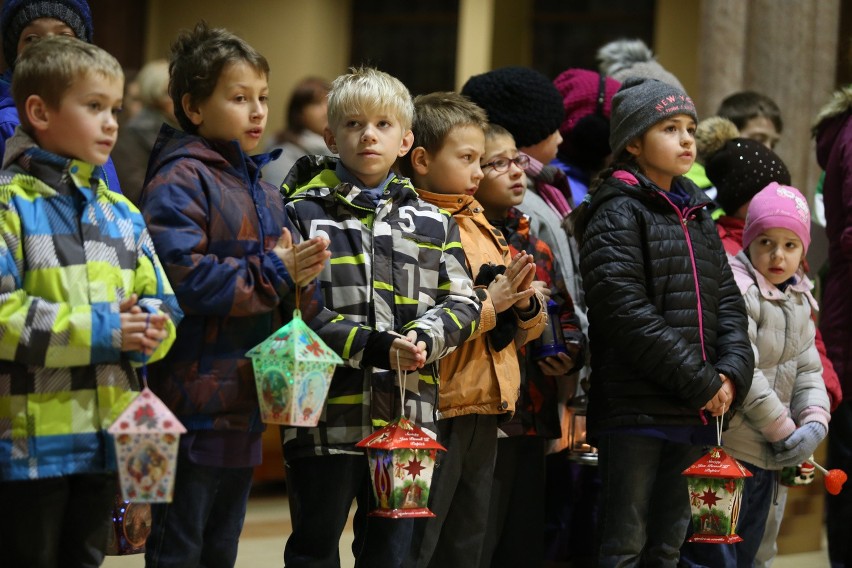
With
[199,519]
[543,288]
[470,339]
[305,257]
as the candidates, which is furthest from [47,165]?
[543,288]

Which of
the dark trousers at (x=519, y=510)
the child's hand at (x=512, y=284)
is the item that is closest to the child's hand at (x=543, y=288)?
the child's hand at (x=512, y=284)

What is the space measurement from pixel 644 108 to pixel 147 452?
216 cm

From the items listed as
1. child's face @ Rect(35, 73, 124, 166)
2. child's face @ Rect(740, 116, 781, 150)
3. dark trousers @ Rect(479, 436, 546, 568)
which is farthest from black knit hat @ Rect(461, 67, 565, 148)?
child's face @ Rect(35, 73, 124, 166)

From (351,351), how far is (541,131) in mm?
1651

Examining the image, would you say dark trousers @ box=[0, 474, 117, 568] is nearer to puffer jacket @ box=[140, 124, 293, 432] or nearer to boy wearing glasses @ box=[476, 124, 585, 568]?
puffer jacket @ box=[140, 124, 293, 432]

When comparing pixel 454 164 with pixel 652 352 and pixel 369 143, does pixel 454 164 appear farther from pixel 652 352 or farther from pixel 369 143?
pixel 652 352

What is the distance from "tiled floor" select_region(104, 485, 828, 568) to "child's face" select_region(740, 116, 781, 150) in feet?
6.09

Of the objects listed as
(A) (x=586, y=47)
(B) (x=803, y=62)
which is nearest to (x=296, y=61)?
(A) (x=586, y=47)

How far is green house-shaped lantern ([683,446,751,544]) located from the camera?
151 inches

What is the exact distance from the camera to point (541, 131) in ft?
15.7

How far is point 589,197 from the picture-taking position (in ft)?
14.1

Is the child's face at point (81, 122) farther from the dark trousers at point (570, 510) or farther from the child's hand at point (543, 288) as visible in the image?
the dark trousers at point (570, 510)

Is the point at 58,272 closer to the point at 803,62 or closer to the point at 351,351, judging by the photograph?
the point at 351,351

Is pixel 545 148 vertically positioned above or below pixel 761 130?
below
